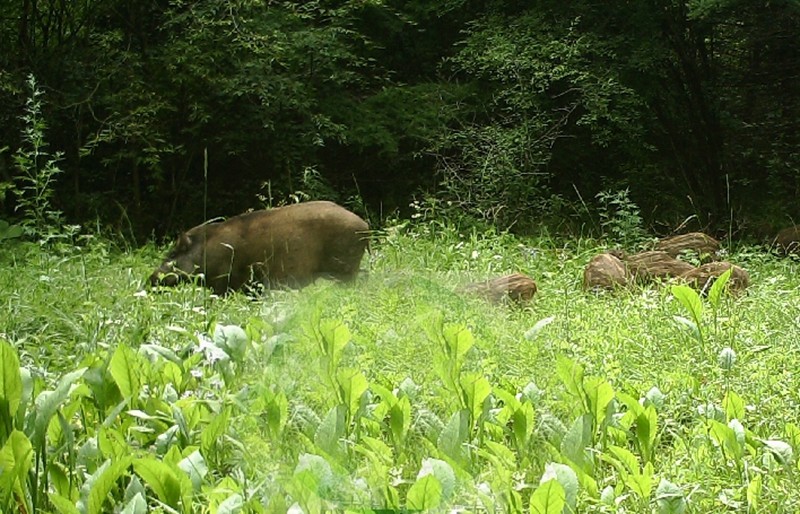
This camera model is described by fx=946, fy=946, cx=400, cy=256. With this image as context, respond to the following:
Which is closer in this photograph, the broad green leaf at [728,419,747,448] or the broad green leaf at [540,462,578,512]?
the broad green leaf at [540,462,578,512]

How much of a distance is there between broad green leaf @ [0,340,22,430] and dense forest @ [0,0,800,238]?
444cm

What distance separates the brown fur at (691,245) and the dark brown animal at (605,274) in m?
0.83

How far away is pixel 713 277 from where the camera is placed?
3.82 metres

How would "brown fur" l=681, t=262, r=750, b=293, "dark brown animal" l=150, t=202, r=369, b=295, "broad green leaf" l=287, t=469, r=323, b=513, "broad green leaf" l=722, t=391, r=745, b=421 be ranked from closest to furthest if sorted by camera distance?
"broad green leaf" l=287, t=469, r=323, b=513 → "broad green leaf" l=722, t=391, r=745, b=421 → "dark brown animal" l=150, t=202, r=369, b=295 → "brown fur" l=681, t=262, r=750, b=293

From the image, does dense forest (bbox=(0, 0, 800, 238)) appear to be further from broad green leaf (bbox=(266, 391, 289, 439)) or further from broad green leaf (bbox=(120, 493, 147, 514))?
broad green leaf (bbox=(266, 391, 289, 439))

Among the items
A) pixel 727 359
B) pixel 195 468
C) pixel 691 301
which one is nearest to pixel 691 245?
pixel 691 301

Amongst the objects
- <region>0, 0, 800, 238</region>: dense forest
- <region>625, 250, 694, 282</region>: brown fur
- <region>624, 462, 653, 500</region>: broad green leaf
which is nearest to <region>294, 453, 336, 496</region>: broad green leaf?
<region>624, 462, 653, 500</region>: broad green leaf

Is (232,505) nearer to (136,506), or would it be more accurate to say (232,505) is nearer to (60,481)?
(136,506)

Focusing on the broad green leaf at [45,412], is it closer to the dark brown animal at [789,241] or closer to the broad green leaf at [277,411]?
the broad green leaf at [277,411]

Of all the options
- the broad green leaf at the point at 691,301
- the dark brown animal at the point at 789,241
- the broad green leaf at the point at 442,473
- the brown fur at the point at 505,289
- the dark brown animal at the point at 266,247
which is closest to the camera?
the broad green leaf at the point at 442,473

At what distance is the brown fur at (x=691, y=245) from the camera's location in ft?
16.1

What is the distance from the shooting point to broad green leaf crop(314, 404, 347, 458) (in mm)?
1012

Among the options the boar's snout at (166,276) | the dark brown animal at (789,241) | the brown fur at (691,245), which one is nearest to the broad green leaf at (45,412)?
the boar's snout at (166,276)

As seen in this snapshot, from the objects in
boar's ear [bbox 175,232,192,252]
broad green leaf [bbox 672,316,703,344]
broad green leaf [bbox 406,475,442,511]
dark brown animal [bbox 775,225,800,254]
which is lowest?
dark brown animal [bbox 775,225,800,254]
